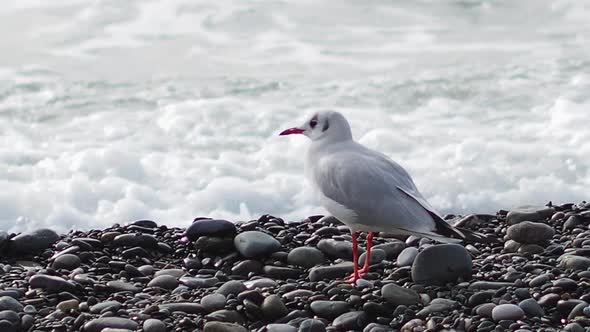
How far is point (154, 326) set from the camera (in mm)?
4906

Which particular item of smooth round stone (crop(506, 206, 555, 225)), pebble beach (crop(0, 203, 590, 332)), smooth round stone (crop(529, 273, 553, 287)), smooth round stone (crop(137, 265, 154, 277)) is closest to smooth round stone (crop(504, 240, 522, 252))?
pebble beach (crop(0, 203, 590, 332))

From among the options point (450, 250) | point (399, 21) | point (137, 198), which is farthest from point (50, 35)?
point (450, 250)

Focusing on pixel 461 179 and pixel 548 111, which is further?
pixel 548 111

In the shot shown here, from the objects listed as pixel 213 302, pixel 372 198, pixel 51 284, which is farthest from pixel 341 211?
pixel 51 284

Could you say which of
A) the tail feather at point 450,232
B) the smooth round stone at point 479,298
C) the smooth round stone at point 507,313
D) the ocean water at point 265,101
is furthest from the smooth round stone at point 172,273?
the ocean water at point 265,101

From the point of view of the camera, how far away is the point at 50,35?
16312 millimetres

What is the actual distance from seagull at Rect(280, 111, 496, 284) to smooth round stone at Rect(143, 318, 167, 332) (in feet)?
3.83

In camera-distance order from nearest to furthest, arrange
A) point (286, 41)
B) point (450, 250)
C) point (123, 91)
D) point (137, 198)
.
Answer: point (450, 250), point (137, 198), point (123, 91), point (286, 41)

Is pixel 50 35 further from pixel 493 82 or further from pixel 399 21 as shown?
pixel 493 82

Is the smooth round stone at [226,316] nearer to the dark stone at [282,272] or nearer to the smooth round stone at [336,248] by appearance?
the dark stone at [282,272]

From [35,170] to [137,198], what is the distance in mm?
1417

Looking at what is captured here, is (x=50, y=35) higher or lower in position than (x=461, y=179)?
higher

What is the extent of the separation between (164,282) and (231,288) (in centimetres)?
51

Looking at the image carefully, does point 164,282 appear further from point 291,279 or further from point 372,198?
point 372,198
